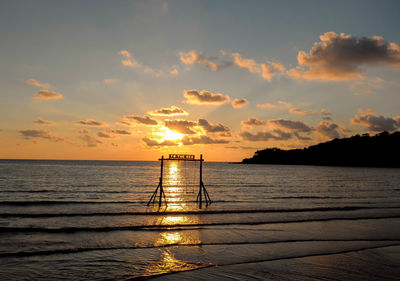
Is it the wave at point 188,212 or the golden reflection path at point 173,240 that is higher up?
the golden reflection path at point 173,240

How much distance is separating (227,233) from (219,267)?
572cm

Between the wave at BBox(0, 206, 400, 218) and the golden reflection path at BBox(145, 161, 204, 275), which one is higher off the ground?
the golden reflection path at BBox(145, 161, 204, 275)

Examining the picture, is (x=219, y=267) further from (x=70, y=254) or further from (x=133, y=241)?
(x=70, y=254)

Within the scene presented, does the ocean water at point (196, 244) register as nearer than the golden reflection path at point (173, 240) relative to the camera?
Yes

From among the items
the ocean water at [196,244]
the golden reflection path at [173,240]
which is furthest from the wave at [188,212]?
the golden reflection path at [173,240]

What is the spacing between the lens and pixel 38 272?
10.2 metres

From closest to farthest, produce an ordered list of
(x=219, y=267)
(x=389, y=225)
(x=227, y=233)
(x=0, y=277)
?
(x=0, y=277) < (x=219, y=267) < (x=227, y=233) < (x=389, y=225)

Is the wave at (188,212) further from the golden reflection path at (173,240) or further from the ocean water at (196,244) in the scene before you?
the golden reflection path at (173,240)

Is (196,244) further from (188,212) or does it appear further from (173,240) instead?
(188,212)

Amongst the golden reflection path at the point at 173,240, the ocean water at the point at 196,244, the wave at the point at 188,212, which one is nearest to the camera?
the ocean water at the point at 196,244

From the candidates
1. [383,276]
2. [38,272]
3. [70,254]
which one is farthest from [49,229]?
[383,276]

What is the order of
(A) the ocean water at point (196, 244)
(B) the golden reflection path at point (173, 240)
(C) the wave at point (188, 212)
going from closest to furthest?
(A) the ocean water at point (196, 244), (B) the golden reflection path at point (173, 240), (C) the wave at point (188, 212)

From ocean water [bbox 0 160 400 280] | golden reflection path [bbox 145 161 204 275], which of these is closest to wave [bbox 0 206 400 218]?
ocean water [bbox 0 160 400 280]

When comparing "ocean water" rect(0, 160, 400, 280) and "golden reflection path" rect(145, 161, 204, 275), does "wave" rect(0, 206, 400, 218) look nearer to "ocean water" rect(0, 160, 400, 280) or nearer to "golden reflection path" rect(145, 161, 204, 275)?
"ocean water" rect(0, 160, 400, 280)
